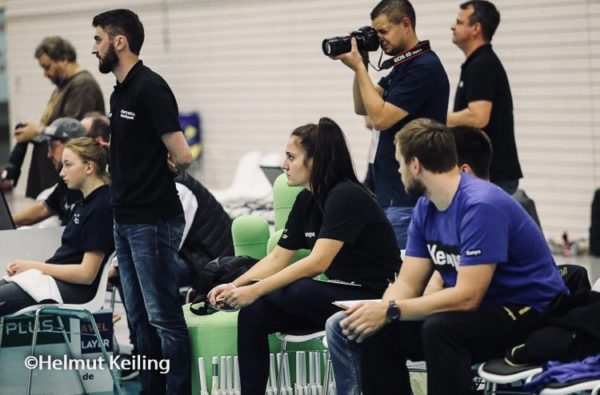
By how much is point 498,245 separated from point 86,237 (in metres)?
2.36

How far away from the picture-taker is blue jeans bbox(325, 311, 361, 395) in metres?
4.55

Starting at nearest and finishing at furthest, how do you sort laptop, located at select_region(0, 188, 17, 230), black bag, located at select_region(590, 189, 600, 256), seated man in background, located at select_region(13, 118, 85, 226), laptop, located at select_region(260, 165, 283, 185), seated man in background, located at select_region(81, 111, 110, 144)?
laptop, located at select_region(0, 188, 17, 230), seated man in background, located at select_region(13, 118, 85, 226), seated man in background, located at select_region(81, 111, 110, 144), laptop, located at select_region(260, 165, 283, 185), black bag, located at select_region(590, 189, 600, 256)

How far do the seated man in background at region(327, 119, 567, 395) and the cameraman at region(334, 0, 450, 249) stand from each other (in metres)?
1.22

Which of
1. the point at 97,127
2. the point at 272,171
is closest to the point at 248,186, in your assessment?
the point at 272,171

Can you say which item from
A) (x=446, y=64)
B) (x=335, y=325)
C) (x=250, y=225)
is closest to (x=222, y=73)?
(x=446, y=64)

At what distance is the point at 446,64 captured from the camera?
10258 mm

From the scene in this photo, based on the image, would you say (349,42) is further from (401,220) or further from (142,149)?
(142,149)

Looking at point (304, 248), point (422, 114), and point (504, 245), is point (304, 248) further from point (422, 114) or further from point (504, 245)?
point (504, 245)

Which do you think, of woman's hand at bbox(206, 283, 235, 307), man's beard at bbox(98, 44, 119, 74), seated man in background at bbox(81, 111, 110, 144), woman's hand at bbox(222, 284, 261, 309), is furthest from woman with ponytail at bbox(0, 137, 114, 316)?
seated man in background at bbox(81, 111, 110, 144)

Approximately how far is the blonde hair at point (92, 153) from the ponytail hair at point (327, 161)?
1318mm

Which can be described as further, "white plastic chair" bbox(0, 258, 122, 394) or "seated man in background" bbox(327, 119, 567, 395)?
"white plastic chair" bbox(0, 258, 122, 394)

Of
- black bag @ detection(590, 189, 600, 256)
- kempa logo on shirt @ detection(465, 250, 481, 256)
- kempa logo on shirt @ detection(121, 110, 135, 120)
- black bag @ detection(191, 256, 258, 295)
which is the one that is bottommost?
black bag @ detection(590, 189, 600, 256)

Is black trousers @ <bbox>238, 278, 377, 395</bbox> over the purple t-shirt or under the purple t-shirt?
under

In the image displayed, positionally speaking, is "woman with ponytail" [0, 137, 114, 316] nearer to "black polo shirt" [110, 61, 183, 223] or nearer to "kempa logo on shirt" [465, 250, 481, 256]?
"black polo shirt" [110, 61, 183, 223]
